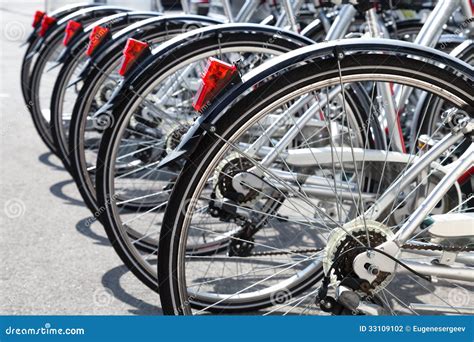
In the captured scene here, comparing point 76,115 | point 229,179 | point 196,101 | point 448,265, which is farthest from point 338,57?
point 76,115

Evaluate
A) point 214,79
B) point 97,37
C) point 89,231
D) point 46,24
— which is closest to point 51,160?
point 46,24

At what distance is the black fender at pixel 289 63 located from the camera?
2738 millimetres

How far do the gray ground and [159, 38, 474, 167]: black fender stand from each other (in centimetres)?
133

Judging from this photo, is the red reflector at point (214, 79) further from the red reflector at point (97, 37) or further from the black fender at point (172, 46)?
the red reflector at point (97, 37)

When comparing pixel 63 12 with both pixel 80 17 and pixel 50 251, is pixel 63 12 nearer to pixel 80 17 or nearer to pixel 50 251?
pixel 80 17

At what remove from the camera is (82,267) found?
4.36 metres

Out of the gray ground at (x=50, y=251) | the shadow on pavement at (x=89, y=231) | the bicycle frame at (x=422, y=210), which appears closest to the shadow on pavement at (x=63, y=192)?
the gray ground at (x=50, y=251)

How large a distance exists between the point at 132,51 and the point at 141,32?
691mm

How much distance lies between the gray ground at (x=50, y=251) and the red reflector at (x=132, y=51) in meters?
1.07

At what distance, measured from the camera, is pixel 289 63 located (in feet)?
9.05

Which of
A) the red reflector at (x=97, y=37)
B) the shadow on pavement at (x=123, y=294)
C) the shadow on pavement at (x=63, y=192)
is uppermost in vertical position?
the red reflector at (x=97, y=37)

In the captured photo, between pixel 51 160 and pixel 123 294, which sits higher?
pixel 123 294

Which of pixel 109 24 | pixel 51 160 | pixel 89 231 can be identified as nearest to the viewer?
pixel 89 231

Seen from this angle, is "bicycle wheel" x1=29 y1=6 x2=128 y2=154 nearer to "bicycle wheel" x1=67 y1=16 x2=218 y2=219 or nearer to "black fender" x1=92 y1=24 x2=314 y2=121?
"bicycle wheel" x1=67 y1=16 x2=218 y2=219
